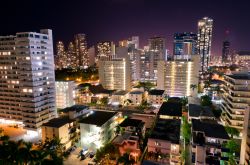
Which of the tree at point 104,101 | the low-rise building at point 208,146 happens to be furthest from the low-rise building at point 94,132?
the tree at point 104,101

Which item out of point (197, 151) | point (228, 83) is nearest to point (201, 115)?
point (228, 83)

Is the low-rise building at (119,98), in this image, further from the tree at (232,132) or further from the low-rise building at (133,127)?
the tree at (232,132)

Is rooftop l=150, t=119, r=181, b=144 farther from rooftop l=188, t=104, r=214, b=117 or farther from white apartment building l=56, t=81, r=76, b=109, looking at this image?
white apartment building l=56, t=81, r=76, b=109

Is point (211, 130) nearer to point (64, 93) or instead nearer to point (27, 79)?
point (27, 79)

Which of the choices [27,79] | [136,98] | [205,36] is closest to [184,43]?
[205,36]

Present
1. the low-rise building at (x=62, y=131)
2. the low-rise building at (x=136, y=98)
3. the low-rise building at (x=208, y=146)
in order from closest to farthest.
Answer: the low-rise building at (x=208, y=146), the low-rise building at (x=62, y=131), the low-rise building at (x=136, y=98)

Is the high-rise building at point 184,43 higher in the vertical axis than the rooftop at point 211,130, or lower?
higher

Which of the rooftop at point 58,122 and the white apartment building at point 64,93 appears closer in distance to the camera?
the rooftop at point 58,122
